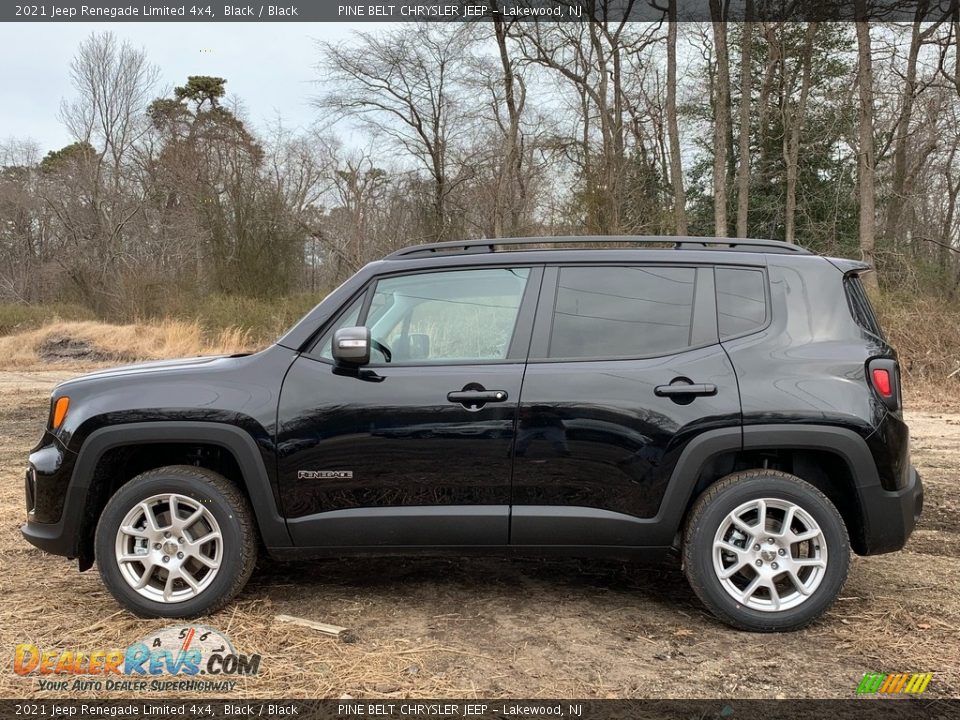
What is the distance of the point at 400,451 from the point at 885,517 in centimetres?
226

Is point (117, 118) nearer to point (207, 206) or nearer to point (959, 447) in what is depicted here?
point (207, 206)

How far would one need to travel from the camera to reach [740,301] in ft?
12.0

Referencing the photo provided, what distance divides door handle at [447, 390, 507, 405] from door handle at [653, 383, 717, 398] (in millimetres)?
718

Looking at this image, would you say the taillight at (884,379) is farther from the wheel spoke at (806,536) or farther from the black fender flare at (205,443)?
the black fender flare at (205,443)

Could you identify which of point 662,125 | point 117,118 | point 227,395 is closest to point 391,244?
point 662,125

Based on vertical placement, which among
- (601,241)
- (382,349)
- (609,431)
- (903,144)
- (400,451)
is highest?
(903,144)

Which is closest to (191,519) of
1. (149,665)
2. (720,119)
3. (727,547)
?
(149,665)

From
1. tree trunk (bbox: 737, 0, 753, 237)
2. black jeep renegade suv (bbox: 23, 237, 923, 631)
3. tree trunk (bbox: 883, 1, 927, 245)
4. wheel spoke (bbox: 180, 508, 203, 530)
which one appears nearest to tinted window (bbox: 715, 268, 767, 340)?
black jeep renegade suv (bbox: 23, 237, 923, 631)

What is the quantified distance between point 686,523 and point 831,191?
18690mm

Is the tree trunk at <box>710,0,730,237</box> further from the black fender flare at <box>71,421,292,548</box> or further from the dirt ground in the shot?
the black fender flare at <box>71,421,292,548</box>

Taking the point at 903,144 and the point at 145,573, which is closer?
A: the point at 145,573

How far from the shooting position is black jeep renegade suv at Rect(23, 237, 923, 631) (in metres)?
3.43

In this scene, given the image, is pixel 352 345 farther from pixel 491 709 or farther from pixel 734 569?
pixel 734 569

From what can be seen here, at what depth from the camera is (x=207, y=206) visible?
78.4 ft
